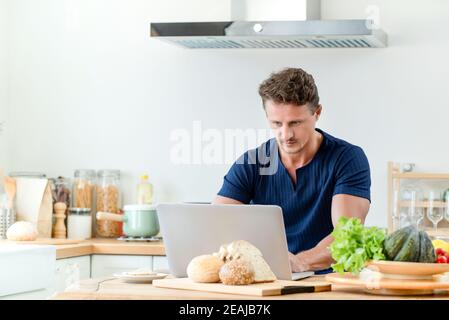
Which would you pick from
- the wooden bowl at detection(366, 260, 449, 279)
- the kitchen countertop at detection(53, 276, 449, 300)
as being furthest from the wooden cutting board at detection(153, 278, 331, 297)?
the wooden bowl at detection(366, 260, 449, 279)

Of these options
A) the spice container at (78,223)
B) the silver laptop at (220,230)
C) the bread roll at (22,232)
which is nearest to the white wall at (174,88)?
the spice container at (78,223)

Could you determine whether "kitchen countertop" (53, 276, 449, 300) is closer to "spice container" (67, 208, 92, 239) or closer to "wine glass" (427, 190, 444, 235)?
"wine glass" (427, 190, 444, 235)

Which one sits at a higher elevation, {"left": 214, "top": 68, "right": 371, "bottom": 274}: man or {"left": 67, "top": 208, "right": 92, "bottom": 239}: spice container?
{"left": 214, "top": 68, "right": 371, "bottom": 274}: man

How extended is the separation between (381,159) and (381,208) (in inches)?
7.4

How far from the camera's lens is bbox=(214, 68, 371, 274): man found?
7.89ft

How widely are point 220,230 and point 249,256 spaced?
141 millimetres

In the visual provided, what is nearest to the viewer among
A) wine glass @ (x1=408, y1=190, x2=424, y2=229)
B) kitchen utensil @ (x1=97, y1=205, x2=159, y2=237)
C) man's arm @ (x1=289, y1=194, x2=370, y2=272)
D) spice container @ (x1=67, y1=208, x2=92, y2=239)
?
man's arm @ (x1=289, y1=194, x2=370, y2=272)

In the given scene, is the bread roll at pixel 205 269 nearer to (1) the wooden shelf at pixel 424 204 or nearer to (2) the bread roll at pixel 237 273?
(2) the bread roll at pixel 237 273

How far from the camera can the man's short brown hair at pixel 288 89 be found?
7.82ft

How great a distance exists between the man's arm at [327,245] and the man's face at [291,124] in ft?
0.60

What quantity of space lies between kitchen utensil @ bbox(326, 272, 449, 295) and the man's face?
30.4 inches

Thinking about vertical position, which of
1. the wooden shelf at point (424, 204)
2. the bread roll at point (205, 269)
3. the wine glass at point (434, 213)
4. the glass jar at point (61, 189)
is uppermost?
the glass jar at point (61, 189)

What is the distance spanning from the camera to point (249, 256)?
1.70 metres

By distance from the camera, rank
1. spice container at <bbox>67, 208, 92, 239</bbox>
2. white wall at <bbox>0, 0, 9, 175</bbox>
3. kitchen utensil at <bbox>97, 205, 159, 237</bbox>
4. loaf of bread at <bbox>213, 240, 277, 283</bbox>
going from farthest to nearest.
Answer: white wall at <bbox>0, 0, 9, 175</bbox>, spice container at <bbox>67, 208, 92, 239</bbox>, kitchen utensil at <bbox>97, 205, 159, 237</bbox>, loaf of bread at <bbox>213, 240, 277, 283</bbox>
